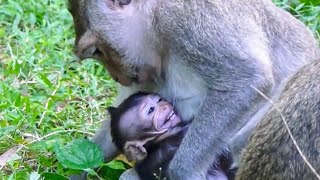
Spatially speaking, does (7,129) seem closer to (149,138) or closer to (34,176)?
(34,176)

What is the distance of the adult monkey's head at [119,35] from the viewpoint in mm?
5766

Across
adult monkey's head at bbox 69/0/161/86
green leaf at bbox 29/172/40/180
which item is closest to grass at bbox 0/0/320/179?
green leaf at bbox 29/172/40/180

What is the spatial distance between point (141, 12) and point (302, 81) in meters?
1.46

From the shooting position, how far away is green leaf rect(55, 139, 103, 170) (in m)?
5.82

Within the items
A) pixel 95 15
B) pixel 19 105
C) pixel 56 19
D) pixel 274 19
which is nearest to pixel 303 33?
pixel 274 19

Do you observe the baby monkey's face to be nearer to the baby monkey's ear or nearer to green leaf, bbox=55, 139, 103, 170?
the baby monkey's ear

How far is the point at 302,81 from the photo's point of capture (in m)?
4.56

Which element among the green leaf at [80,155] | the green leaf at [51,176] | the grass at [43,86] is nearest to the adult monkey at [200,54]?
the green leaf at [80,155]

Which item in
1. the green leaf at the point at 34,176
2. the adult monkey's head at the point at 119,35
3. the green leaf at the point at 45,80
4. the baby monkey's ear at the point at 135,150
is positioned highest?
the adult monkey's head at the point at 119,35

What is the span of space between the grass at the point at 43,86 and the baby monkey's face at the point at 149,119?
57 cm

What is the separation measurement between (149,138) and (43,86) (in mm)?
1663

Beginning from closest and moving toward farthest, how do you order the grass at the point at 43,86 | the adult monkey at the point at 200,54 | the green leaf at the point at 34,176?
1. the adult monkey at the point at 200,54
2. the green leaf at the point at 34,176
3. the grass at the point at 43,86

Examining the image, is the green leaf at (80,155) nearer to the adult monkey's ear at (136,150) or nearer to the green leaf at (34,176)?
the green leaf at (34,176)

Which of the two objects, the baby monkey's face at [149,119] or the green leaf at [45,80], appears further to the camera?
the green leaf at [45,80]
